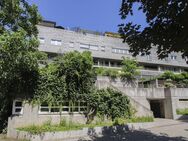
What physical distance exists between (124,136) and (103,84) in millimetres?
7153

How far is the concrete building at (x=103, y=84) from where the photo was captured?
15711 mm

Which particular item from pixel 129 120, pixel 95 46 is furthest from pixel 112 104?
pixel 95 46

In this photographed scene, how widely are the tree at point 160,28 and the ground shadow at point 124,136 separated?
8331 millimetres

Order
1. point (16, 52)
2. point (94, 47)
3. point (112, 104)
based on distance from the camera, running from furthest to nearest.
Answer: point (94, 47) → point (112, 104) → point (16, 52)

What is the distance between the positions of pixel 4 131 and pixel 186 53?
14.3 meters

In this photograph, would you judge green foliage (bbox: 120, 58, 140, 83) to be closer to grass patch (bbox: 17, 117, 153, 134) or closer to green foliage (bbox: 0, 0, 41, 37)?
grass patch (bbox: 17, 117, 153, 134)

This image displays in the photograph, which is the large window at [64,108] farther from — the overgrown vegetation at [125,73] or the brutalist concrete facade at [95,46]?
the brutalist concrete facade at [95,46]

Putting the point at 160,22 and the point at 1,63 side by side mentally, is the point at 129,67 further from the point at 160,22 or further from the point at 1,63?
the point at 160,22

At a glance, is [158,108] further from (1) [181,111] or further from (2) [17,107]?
(2) [17,107]

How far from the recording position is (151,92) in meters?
24.0

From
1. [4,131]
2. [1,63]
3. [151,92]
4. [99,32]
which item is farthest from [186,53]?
[99,32]

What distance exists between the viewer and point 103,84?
19.8m

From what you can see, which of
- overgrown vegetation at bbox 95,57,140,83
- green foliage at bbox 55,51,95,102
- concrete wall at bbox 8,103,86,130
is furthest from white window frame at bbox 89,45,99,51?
concrete wall at bbox 8,103,86,130

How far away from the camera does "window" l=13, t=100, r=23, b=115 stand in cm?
1535
